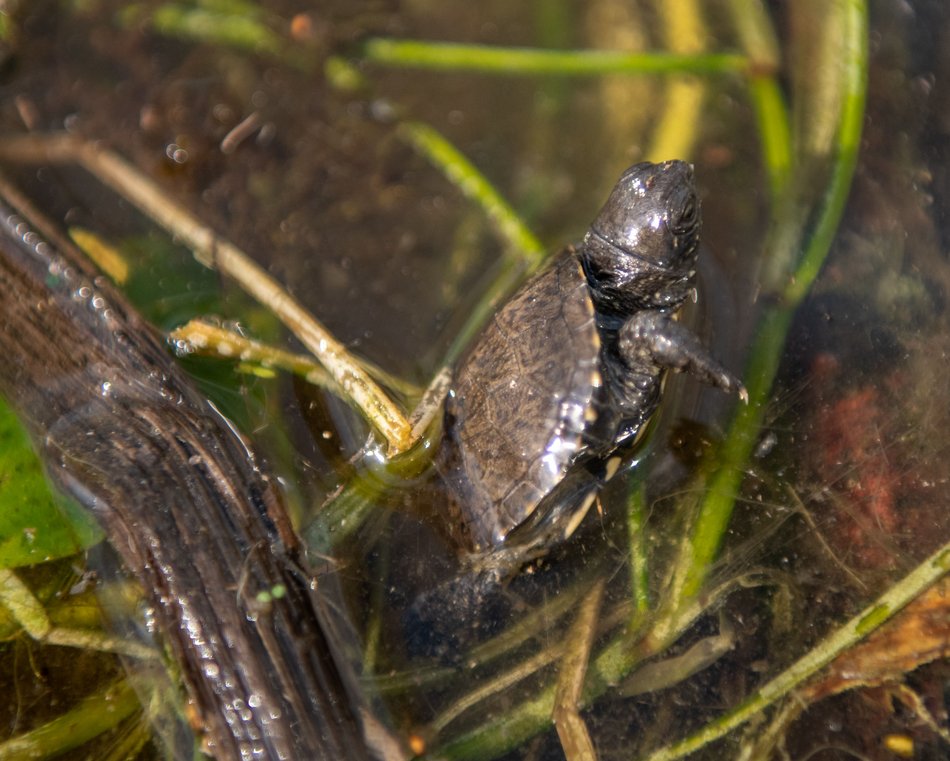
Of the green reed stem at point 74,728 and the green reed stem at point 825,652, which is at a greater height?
the green reed stem at point 74,728

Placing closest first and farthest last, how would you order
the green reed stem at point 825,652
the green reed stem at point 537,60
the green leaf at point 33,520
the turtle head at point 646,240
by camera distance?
1. the green reed stem at point 825,652
2. the green leaf at point 33,520
3. the turtle head at point 646,240
4. the green reed stem at point 537,60

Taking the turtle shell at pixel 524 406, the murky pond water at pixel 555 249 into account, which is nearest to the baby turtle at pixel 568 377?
the turtle shell at pixel 524 406

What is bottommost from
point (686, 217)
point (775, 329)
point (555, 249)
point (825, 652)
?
point (825, 652)

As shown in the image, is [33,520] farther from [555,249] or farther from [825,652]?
[825,652]

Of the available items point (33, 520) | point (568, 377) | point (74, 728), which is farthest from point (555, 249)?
point (74, 728)

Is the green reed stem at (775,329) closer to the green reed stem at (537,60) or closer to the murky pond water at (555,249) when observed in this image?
the murky pond water at (555,249)

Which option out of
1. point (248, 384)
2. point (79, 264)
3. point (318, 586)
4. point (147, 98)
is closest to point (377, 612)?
point (318, 586)
